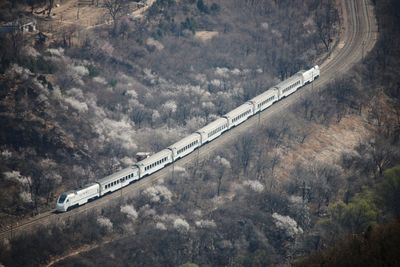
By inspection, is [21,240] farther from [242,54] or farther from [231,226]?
[242,54]

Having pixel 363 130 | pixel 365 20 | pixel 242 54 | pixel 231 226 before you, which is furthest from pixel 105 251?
pixel 365 20

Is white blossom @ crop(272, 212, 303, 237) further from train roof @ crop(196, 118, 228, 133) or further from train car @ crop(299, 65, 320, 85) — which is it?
train car @ crop(299, 65, 320, 85)

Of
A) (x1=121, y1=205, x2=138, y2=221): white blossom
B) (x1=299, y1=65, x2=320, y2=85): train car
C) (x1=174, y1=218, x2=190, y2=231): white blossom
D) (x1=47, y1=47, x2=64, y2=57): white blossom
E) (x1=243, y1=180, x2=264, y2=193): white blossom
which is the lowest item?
(x1=243, y1=180, x2=264, y2=193): white blossom

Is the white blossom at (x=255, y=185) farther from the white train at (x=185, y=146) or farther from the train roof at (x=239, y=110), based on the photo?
the train roof at (x=239, y=110)

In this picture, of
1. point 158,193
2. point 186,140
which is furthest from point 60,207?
point 186,140

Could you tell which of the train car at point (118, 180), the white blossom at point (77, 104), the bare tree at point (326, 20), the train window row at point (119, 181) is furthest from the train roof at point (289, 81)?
the train window row at point (119, 181)

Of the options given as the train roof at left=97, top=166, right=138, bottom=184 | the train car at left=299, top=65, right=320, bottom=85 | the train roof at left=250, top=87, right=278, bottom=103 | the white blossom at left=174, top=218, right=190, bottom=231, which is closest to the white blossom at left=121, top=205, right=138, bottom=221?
the train roof at left=97, top=166, right=138, bottom=184
